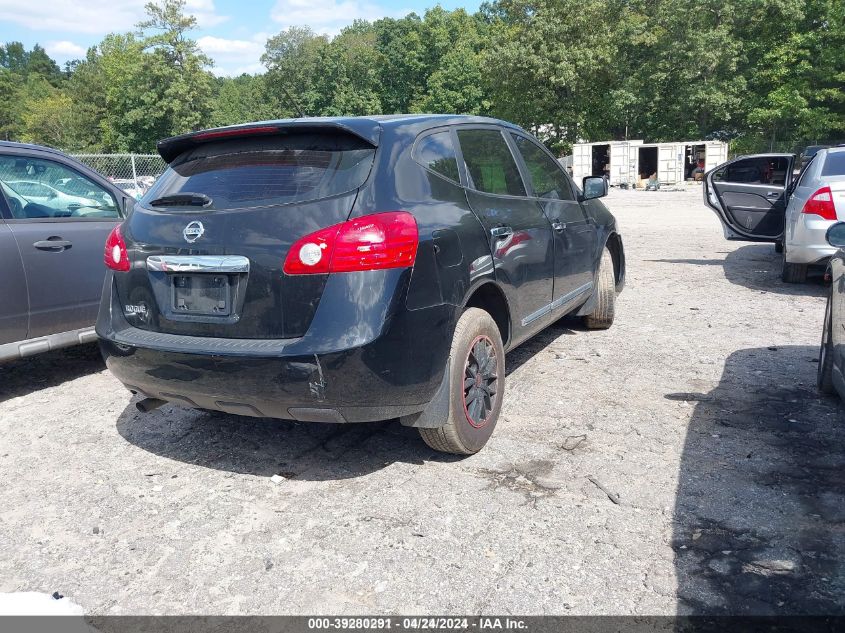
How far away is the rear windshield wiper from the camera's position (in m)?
3.62


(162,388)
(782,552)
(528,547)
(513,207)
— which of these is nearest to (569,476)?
(528,547)

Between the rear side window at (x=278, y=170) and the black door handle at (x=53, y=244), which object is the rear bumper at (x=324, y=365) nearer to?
the rear side window at (x=278, y=170)

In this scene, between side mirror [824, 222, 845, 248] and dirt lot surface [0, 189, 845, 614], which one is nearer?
dirt lot surface [0, 189, 845, 614]

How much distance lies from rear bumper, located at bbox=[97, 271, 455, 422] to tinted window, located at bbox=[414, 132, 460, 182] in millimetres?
770

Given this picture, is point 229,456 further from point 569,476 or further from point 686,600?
point 686,600

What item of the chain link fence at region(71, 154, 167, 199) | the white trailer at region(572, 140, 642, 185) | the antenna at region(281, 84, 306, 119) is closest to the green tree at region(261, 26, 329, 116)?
the antenna at region(281, 84, 306, 119)

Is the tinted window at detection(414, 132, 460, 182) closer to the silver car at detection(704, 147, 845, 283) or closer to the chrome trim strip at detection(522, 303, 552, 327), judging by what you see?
the chrome trim strip at detection(522, 303, 552, 327)

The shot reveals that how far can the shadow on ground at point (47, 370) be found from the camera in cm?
571

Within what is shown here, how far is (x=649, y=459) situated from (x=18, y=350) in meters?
4.16

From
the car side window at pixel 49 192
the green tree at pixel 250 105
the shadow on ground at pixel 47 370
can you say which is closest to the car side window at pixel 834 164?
the car side window at pixel 49 192

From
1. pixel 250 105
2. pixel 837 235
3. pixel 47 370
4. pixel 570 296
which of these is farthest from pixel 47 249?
pixel 250 105

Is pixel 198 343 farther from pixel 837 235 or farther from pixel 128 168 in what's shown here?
pixel 128 168

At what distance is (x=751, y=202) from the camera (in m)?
9.41

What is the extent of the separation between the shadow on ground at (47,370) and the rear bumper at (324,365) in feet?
8.53
